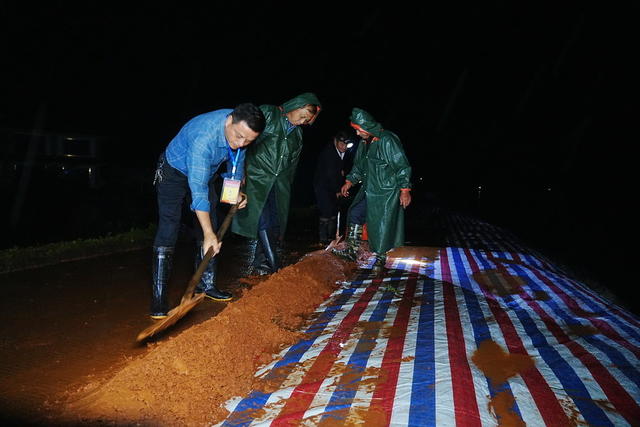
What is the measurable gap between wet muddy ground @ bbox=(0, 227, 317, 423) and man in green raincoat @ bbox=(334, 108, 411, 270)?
1.59m

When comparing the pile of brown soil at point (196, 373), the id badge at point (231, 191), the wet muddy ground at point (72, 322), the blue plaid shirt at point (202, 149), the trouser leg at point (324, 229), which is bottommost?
the wet muddy ground at point (72, 322)

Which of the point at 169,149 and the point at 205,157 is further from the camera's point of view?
the point at 169,149

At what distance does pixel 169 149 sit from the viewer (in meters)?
3.06

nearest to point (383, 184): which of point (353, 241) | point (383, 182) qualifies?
point (383, 182)

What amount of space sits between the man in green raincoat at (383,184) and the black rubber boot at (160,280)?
249 centimetres

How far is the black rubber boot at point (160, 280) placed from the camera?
3.18m

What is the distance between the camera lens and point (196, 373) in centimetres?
210

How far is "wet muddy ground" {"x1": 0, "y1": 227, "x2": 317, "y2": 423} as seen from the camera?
218 centimetres

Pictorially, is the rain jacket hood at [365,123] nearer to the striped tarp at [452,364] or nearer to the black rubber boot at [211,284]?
the striped tarp at [452,364]

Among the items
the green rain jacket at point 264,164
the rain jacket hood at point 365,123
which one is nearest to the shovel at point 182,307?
the green rain jacket at point 264,164

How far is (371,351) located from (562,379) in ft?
3.19

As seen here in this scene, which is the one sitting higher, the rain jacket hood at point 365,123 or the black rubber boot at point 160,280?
the rain jacket hood at point 365,123

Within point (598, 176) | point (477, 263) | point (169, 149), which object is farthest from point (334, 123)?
point (169, 149)

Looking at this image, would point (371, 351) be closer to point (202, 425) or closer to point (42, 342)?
point (202, 425)
